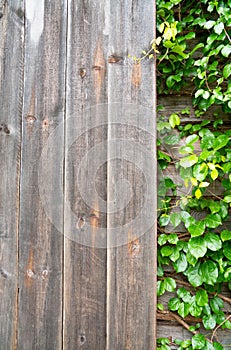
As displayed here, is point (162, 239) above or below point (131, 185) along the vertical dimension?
below

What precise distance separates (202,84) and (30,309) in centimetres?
93

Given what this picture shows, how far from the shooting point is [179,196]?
118cm

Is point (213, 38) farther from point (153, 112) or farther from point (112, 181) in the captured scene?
point (112, 181)

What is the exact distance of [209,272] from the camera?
1.09 m

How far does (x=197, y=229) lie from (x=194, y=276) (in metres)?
0.16

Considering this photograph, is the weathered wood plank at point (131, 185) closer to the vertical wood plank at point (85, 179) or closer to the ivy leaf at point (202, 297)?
the vertical wood plank at point (85, 179)

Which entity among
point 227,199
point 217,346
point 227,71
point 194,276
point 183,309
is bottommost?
point 217,346

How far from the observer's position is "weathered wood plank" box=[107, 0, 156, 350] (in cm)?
103

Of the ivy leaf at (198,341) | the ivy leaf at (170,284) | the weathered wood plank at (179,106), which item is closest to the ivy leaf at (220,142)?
the weathered wood plank at (179,106)

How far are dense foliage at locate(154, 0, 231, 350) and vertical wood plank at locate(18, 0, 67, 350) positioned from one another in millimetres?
311

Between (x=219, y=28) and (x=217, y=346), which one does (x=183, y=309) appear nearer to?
(x=217, y=346)

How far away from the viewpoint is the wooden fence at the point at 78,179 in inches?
41.1

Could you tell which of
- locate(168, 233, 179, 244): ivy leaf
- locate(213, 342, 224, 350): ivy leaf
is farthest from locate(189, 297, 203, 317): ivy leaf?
locate(168, 233, 179, 244): ivy leaf

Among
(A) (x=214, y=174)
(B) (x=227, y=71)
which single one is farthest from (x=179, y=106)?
(A) (x=214, y=174)
